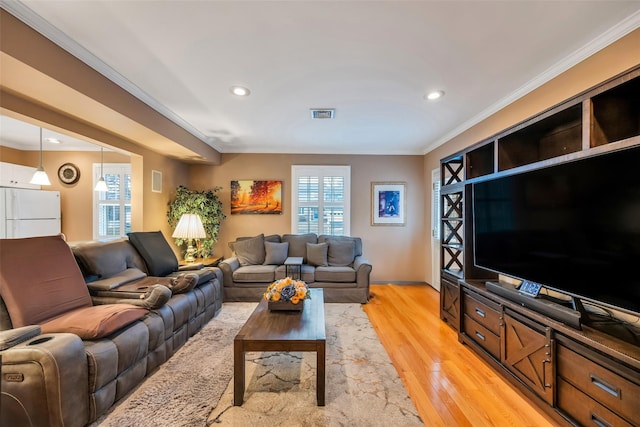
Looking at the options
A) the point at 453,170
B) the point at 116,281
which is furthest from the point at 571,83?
the point at 116,281

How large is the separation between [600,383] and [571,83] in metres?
2.20

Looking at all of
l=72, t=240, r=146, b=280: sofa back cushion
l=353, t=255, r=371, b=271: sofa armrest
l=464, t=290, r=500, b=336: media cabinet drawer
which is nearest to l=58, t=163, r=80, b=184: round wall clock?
l=72, t=240, r=146, b=280: sofa back cushion

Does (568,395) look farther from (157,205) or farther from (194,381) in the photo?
(157,205)

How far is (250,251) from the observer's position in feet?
15.0

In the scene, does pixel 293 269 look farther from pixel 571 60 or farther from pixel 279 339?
pixel 571 60

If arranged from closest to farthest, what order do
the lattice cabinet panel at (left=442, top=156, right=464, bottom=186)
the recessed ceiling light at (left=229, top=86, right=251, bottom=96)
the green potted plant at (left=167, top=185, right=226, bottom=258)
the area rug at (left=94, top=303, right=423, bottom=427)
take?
the area rug at (left=94, top=303, right=423, bottom=427), the recessed ceiling light at (left=229, top=86, right=251, bottom=96), the lattice cabinet panel at (left=442, top=156, right=464, bottom=186), the green potted plant at (left=167, top=185, right=226, bottom=258)

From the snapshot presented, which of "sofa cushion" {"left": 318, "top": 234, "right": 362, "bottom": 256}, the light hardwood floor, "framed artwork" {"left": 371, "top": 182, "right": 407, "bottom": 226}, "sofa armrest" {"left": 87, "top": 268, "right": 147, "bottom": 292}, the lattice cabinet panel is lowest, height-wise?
the light hardwood floor

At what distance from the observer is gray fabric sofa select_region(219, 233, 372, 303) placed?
13.6 ft

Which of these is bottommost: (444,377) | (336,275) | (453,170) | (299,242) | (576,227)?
(444,377)

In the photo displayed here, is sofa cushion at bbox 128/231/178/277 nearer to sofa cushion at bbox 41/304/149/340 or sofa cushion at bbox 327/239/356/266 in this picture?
sofa cushion at bbox 41/304/149/340

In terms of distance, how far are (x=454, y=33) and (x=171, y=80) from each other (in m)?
2.47

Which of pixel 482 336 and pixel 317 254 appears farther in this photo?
pixel 317 254

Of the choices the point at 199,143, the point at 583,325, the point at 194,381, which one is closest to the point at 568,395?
the point at 583,325

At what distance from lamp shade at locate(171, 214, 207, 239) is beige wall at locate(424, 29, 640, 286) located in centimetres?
422
